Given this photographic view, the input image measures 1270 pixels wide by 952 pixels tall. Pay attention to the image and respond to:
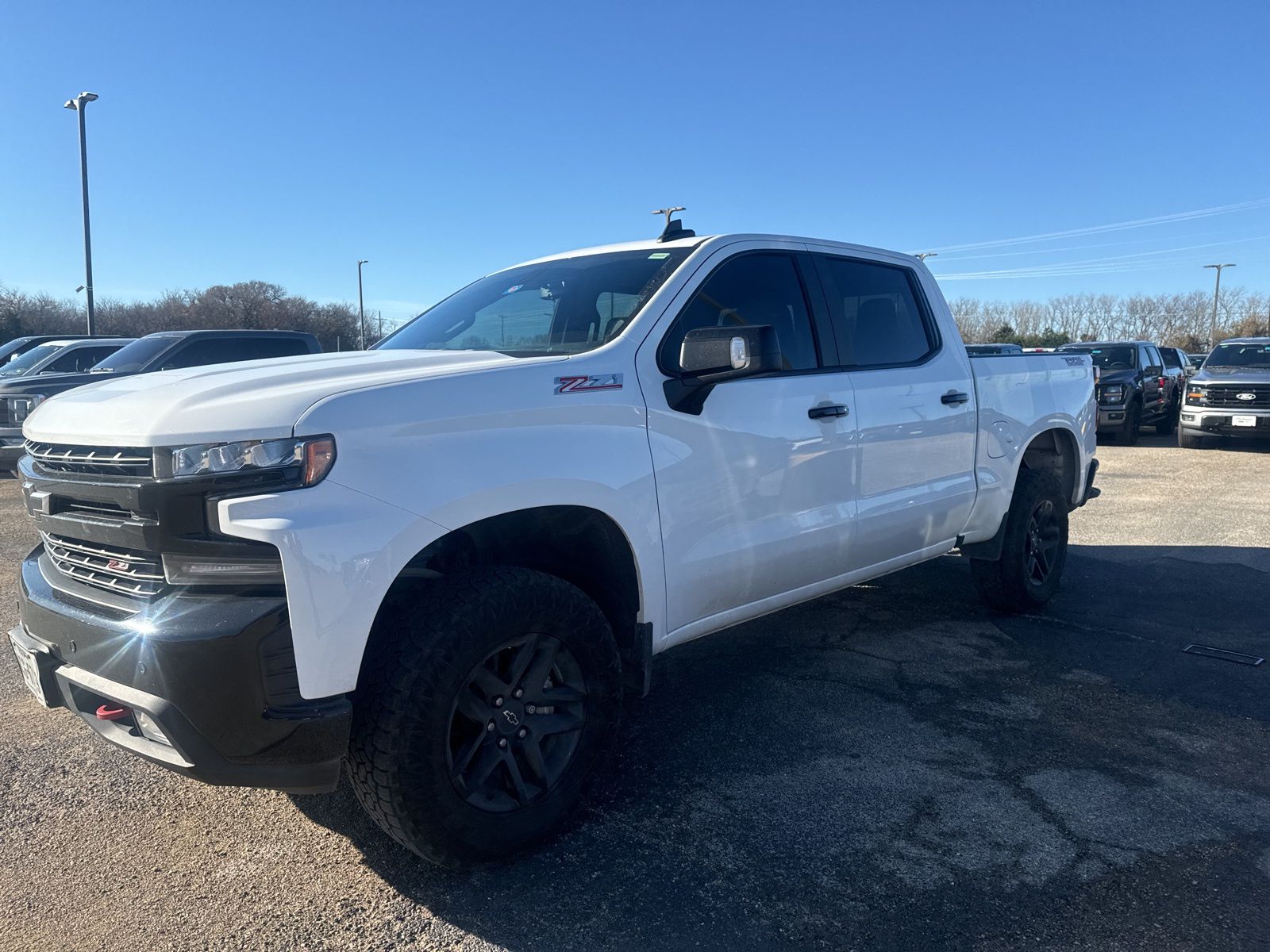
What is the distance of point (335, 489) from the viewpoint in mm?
2400

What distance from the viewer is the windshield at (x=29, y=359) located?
1280cm

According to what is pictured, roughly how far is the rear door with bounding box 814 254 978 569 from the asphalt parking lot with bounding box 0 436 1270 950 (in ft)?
2.50

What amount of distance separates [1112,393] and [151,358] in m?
14.6

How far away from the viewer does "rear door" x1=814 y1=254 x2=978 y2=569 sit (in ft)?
13.5

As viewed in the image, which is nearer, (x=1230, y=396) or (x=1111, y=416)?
(x=1230, y=396)

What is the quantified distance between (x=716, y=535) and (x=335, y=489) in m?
1.47

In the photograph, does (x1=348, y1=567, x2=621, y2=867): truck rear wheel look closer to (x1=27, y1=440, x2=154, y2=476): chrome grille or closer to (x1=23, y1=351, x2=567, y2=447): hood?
(x1=23, y1=351, x2=567, y2=447): hood

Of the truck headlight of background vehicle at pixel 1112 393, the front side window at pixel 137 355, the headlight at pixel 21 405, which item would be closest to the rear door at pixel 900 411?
the front side window at pixel 137 355

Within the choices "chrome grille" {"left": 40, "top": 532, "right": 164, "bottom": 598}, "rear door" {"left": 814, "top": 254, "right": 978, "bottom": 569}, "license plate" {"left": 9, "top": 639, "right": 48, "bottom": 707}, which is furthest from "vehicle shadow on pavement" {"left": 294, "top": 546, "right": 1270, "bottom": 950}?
"chrome grille" {"left": 40, "top": 532, "right": 164, "bottom": 598}

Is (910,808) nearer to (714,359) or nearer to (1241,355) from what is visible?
(714,359)

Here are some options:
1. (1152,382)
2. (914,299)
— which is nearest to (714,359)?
(914,299)

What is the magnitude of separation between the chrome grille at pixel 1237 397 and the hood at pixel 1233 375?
10cm

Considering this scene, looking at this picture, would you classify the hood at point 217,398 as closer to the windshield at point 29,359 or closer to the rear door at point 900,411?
the rear door at point 900,411

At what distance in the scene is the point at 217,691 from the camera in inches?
90.3
